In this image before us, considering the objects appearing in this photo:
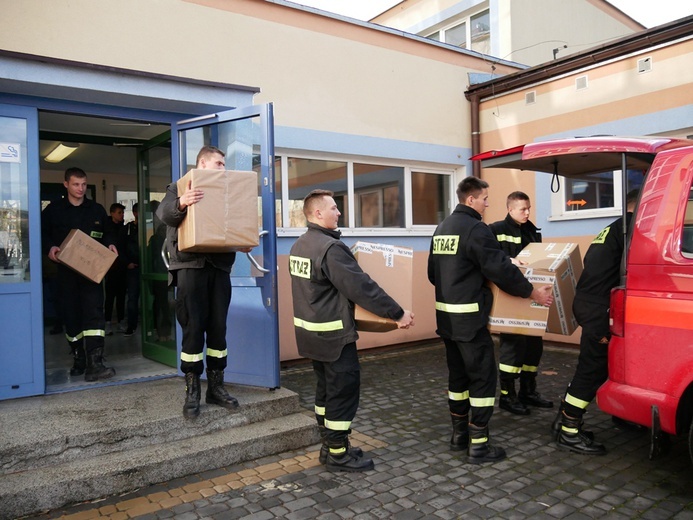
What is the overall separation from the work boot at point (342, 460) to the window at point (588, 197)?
15.8 feet

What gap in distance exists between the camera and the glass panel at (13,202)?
14.8 feet

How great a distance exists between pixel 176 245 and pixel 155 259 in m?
1.87

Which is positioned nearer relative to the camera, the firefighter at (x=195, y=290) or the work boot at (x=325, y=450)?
the work boot at (x=325, y=450)

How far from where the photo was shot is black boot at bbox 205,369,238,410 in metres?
4.34

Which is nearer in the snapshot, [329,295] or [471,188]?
[329,295]

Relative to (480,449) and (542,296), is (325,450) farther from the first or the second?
(542,296)

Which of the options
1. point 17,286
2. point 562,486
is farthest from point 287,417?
point 17,286

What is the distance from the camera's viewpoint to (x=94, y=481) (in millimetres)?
3461

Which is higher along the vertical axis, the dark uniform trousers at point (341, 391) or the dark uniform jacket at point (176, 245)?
the dark uniform jacket at point (176, 245)

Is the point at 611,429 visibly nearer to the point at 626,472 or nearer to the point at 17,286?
the point at 626,472

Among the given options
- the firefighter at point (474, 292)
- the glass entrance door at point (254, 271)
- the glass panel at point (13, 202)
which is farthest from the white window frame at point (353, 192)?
the firefighter at point (474, 292)

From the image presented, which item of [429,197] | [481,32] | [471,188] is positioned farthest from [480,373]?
[481,32]

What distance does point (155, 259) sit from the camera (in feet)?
19.3

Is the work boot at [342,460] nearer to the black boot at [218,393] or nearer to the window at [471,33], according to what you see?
the black boot at [218,393]
